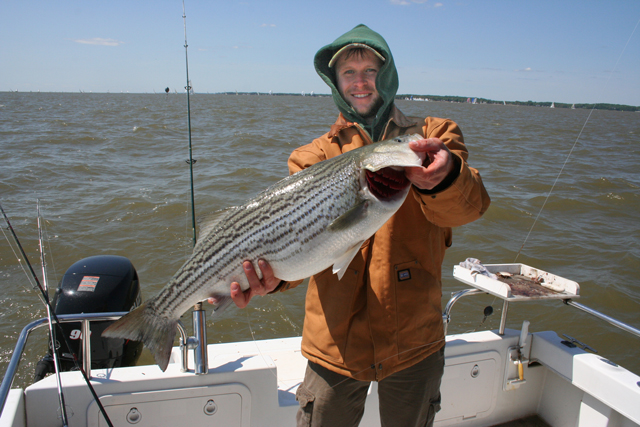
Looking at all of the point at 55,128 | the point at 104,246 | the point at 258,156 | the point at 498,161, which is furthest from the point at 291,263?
the point at 55,128

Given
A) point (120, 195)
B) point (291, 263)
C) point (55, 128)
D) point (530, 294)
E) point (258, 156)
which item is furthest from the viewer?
point (55, 128)

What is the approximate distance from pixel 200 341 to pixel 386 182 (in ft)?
6.17

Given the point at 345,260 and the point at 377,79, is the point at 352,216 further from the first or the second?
the point at 377,79

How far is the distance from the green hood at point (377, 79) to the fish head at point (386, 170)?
0.71 metres

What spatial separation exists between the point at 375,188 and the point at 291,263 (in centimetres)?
69

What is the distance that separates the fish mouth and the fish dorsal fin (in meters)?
0.98

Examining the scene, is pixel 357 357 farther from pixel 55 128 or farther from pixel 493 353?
pixel 55 128

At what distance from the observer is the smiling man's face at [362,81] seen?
301 cm

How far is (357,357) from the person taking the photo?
8.24 feet

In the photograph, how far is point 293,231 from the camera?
8.18 feet

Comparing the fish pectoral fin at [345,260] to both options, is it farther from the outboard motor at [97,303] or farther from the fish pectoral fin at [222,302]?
the outboard motor at [97,303]

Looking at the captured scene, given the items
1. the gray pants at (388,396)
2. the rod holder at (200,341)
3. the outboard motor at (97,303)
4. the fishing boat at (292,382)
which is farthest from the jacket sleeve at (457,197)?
the outboard motor at (97,303)

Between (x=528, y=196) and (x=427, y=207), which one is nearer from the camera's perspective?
(x=427, y=207)

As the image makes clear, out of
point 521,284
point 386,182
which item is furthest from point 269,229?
point 521,284
